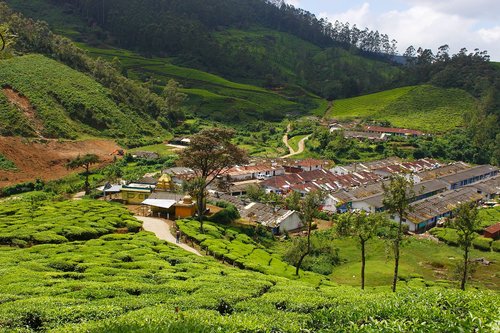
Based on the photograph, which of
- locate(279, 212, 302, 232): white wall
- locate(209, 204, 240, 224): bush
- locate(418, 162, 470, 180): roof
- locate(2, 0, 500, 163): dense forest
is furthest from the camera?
locate(2, 0, 500, 163): dense forest

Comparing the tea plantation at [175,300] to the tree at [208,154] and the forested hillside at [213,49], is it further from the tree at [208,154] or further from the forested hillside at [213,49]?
the forested hillside at [213,49]

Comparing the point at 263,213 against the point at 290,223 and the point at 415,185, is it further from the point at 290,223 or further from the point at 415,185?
the point at 415,185

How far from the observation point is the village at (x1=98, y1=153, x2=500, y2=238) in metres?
48.9

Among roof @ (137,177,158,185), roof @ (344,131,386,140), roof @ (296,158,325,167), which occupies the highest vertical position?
roof @ (344,131,386,140)

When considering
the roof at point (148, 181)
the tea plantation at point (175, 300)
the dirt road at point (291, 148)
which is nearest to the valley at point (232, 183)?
the tea plantation at point (175, 300)

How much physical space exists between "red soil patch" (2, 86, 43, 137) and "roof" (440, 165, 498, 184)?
67.7 meters

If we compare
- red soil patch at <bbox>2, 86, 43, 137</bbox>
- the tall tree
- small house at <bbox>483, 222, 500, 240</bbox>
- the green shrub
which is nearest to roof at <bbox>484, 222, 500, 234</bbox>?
small house at <bbox>483, 222, 500, 240</bbox>

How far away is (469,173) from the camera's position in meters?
82.1

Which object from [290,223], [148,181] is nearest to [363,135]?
[290,223]

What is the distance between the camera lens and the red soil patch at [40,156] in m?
60.2

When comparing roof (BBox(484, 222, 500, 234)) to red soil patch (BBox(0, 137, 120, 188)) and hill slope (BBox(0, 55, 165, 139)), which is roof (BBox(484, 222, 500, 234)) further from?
hill slope (BBox(0, 55, 165, 139))

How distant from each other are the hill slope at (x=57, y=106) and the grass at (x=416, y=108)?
205 ft

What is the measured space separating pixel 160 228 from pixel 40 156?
3559cm

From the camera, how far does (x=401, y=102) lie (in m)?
132
